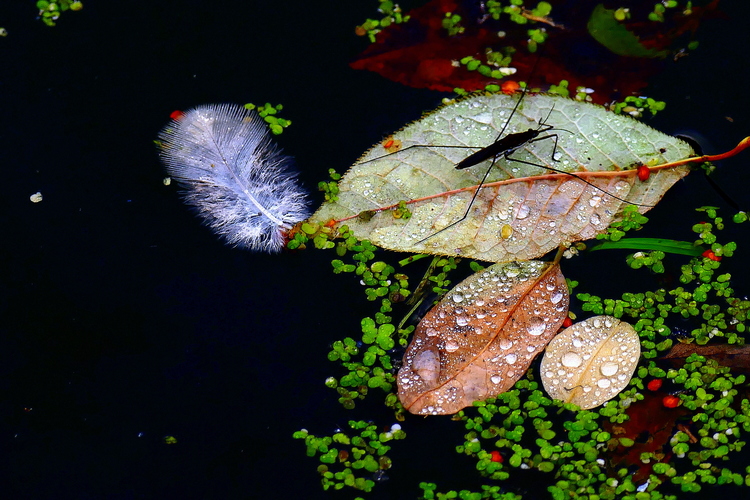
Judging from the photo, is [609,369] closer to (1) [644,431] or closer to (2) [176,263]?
(1) [644,431]

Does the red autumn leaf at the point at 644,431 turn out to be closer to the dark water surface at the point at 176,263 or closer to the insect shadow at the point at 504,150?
the dark water surface at the point at 176,263

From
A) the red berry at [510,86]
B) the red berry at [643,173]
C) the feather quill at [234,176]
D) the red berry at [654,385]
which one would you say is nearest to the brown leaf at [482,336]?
the red berry at [654,385]

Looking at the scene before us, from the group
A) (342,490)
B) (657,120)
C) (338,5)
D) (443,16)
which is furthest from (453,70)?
(342,490)

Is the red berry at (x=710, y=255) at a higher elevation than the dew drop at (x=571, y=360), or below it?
higher

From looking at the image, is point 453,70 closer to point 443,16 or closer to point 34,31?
point 443,16

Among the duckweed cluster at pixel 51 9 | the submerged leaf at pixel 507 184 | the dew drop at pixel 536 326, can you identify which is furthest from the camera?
the duckweed cluster at pixel 51 9

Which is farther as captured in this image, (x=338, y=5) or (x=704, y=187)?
(x=338, y=5)
